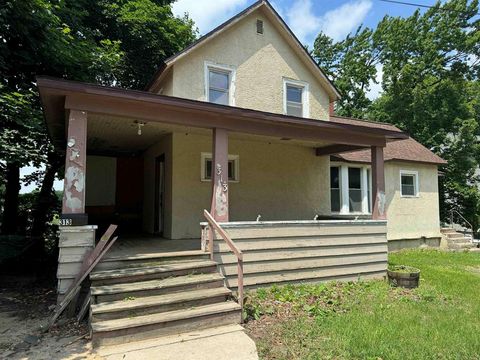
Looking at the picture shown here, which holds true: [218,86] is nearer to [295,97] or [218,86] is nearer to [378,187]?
[295,97]

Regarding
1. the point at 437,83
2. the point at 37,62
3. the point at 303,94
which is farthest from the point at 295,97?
the point at 437,83

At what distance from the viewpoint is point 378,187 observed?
836 cm

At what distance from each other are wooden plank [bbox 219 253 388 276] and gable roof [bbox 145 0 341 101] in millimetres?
5711

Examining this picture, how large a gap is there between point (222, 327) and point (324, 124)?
A: 479cm

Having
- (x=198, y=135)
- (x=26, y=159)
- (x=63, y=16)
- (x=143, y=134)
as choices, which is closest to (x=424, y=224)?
(x=198, y=135)

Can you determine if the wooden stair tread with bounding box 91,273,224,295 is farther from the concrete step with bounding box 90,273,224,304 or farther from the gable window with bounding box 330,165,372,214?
the gable window with bounding box 330,165,372,214

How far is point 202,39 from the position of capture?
9.45m

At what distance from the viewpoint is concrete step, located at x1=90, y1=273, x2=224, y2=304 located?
481cm

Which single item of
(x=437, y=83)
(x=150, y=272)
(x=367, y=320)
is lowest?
(x=367, y=320)

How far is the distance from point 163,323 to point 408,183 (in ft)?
40.6

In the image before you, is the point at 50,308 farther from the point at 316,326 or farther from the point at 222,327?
the point at 316,326

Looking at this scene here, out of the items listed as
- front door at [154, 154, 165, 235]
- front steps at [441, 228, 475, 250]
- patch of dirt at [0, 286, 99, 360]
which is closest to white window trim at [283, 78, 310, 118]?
front door at [154, 154, 165, 235]

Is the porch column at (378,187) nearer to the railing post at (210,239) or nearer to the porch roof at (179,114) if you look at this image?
the porch roof at (179,114)

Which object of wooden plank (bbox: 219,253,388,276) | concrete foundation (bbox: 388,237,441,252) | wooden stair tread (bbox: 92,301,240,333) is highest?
wooden plank (bbox: 219,253,388,276)
